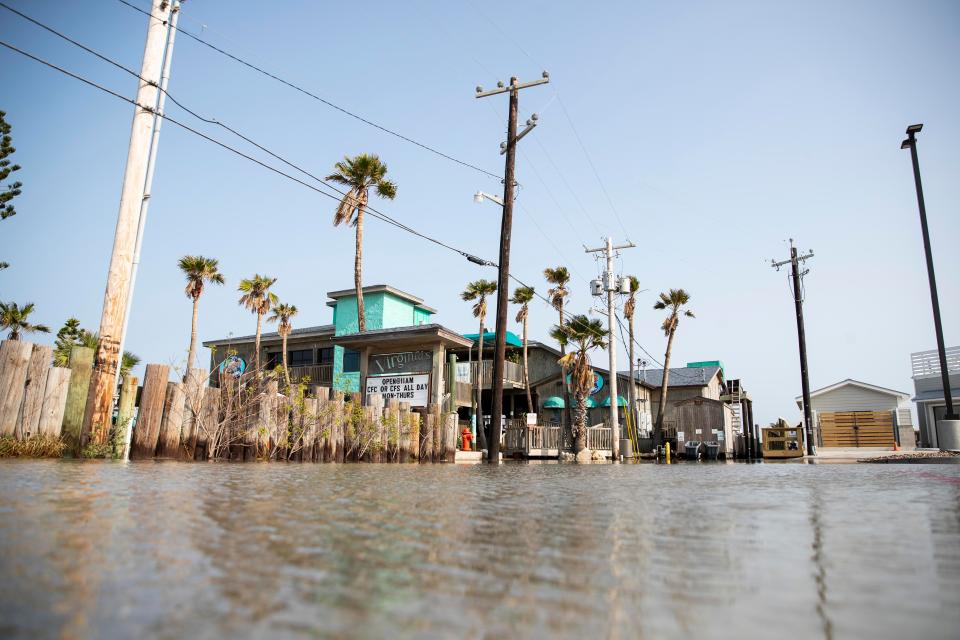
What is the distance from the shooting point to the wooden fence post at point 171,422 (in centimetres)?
958

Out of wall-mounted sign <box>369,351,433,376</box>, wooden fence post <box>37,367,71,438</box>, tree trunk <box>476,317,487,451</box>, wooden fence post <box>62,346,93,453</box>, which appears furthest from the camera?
tree trunk <box>476,317,487,451</box>

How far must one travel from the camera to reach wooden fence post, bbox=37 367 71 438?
860cm

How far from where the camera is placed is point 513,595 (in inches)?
58.6

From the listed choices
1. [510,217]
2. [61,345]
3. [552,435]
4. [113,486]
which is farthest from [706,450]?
[61,345]

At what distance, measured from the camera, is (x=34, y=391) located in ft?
28.1

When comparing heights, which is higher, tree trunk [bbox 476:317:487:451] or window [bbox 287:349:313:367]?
window [bbox 287:349:313:367]

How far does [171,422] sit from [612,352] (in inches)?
793

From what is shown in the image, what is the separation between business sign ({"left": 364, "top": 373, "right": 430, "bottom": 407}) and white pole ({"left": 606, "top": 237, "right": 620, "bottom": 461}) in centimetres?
1008

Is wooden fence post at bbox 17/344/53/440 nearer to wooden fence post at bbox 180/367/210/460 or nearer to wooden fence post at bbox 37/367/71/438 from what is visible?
wooden fence post at bbox 37/367/71/438

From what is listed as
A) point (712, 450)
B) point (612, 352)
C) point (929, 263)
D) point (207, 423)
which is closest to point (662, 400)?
point (712, 450)

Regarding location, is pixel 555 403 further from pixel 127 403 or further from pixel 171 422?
pixel 127 403

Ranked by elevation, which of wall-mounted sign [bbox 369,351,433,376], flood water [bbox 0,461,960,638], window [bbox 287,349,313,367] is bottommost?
flood water [bbox 0,461,960,638]

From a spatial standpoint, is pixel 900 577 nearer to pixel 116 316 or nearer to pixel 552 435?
pixel 116 316

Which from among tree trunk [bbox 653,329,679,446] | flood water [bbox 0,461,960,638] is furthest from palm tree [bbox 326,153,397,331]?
flood water [bbox 0,461,960,638]
